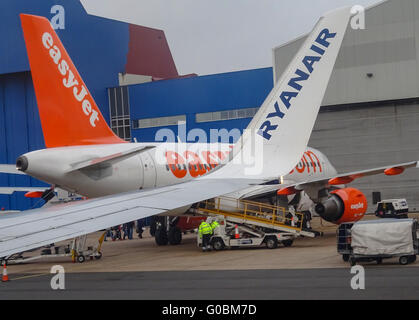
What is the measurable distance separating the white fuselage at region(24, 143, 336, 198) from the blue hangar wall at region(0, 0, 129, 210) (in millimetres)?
26555

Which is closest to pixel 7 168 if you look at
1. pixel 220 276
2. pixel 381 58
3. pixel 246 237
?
pixel 220 276

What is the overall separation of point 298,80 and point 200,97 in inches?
1740

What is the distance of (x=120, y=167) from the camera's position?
26969 mm

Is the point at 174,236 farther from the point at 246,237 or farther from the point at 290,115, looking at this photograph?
the point at 290,115

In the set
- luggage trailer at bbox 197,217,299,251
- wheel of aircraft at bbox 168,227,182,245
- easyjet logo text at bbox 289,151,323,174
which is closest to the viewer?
luggage trailer at bbox 197,217,299,251

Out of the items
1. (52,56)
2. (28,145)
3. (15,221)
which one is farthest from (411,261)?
(28,145)

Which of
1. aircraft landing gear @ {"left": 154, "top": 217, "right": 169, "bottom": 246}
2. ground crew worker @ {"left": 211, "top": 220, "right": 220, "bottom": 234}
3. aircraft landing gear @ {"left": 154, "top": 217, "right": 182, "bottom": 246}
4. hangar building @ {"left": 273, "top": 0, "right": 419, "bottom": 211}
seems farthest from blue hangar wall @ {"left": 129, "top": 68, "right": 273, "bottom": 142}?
ground crew worker @ {"left": 211, "top": 220, "right": 220, "bottom": 234}

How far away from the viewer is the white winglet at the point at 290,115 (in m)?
9.89

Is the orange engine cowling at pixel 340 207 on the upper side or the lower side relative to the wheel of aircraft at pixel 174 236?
upper

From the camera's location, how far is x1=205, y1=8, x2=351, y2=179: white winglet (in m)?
9.89

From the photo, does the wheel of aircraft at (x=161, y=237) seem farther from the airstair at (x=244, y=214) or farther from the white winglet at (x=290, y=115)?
the white winglet at (x=290, y=115)

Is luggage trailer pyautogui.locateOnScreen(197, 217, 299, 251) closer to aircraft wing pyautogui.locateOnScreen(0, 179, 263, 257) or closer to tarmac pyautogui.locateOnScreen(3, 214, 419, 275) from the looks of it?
tarmac pyautogui.locateOnScreen(3, 214, 419, 275)

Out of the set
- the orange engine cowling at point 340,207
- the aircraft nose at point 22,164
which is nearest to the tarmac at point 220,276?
the orange engine cowling at point 340,207

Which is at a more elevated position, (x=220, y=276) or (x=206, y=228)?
(x=206, y=228)
